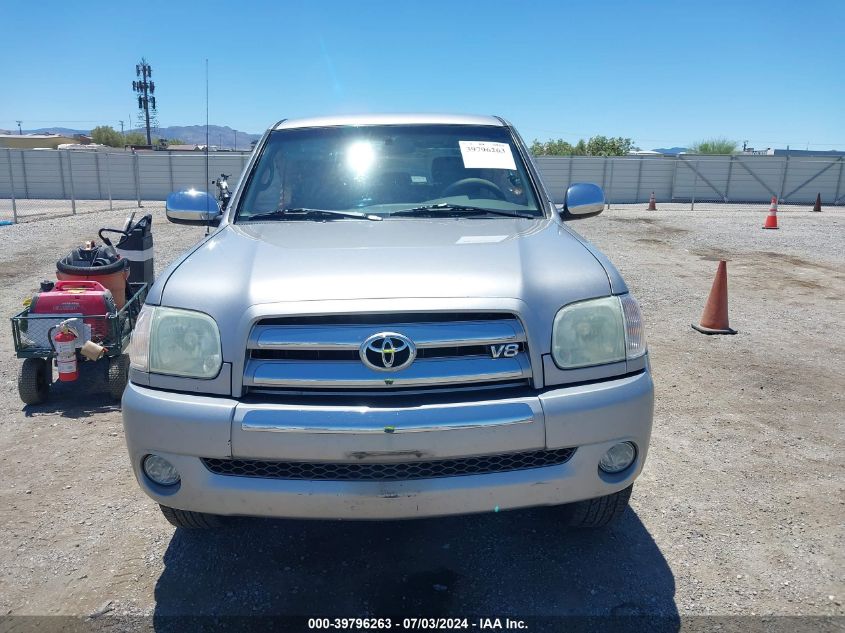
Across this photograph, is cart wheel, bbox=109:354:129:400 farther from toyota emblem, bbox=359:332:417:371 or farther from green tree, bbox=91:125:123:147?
green tree, bbox=91:125:123:147

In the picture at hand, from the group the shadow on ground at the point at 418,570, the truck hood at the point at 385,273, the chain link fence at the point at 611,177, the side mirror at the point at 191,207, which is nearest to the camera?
the truck hood at the point at 385,273

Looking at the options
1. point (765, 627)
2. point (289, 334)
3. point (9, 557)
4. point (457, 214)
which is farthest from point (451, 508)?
point (9, 557)

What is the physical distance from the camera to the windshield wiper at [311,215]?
3523mm

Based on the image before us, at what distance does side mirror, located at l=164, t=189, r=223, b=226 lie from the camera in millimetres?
3936

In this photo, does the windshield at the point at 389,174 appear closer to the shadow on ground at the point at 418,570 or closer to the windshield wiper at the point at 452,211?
the windshield wiper at the point at 452,211

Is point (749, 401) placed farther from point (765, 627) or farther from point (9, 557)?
point (9, 557)

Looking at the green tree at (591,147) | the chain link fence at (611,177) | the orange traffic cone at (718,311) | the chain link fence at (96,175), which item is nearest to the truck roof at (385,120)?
the orange traffic cone at (718,311)

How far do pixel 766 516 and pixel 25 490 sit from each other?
3.87 m

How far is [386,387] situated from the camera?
94.5 inches

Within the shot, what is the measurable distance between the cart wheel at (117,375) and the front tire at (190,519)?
216cm

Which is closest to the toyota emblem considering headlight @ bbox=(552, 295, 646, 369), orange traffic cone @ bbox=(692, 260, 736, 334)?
headlight @ bbox=(552, 295, 646, 369)

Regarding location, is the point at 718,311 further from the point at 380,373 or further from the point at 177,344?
the point at 177,344

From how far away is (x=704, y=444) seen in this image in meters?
4.18

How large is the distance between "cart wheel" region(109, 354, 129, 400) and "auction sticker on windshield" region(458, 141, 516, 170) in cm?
286
